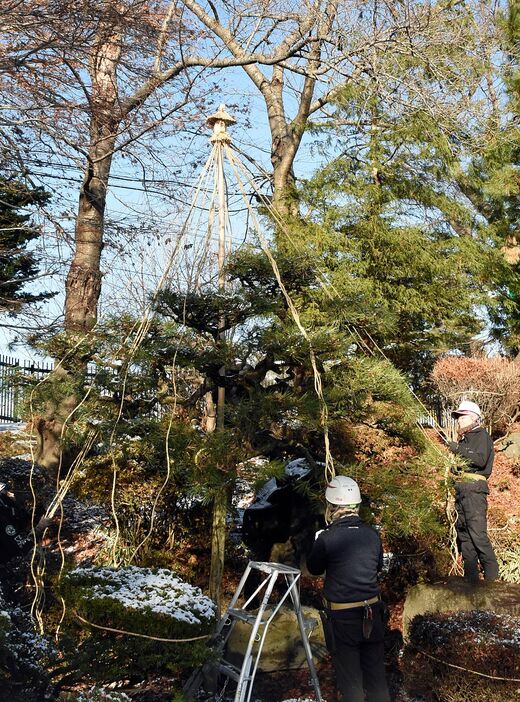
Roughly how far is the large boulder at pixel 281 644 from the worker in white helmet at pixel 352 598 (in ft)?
3.96

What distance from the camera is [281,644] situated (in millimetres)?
5234

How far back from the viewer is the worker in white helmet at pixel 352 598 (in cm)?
392

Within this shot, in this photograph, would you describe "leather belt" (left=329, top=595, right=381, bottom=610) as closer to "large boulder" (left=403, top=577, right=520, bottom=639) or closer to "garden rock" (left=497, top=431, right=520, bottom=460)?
"large boulder" (left=403, top=577, right=520, bottom=639)

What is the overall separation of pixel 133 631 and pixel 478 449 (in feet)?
11.4

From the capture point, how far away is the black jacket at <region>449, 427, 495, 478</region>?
598cm

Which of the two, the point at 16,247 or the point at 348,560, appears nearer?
the point at 348,560

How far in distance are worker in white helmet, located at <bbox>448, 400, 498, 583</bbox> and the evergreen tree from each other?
5.03m

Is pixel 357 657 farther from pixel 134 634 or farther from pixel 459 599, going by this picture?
pixel 459 599

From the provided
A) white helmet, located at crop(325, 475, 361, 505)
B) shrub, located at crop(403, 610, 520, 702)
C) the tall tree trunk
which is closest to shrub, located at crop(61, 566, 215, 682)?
white helmet, located at crop(325, 475, 361, 505)

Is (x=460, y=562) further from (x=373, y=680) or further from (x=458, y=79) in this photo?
(x=458, y=79)

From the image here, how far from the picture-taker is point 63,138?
300 inches

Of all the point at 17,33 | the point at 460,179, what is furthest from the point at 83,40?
the point at 460,179

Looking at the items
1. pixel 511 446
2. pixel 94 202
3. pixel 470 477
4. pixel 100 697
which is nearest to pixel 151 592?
pixel 100 697

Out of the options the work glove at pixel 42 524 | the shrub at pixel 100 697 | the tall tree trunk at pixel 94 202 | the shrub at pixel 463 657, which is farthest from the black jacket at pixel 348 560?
the tall tree trunk at pixel 94 202
